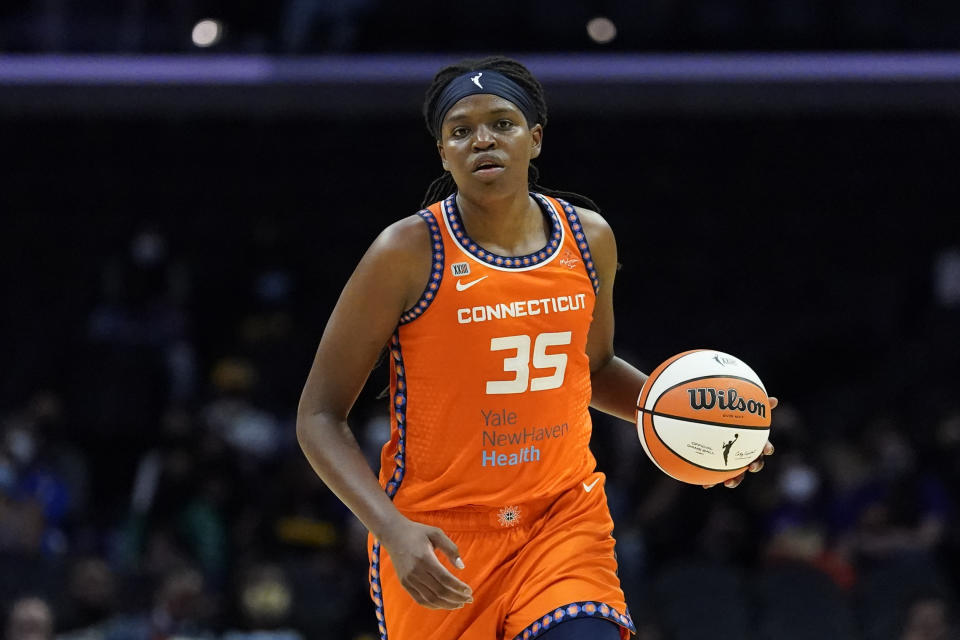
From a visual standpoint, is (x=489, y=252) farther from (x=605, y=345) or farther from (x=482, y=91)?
(x=605, y=345)

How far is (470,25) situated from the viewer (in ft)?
38.2

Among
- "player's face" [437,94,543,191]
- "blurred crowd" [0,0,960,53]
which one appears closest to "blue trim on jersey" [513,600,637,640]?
"player's face" [437,94,543,191]

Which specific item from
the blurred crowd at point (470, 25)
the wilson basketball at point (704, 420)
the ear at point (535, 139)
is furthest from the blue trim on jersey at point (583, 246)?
the blurred crowd at point (470, 25)

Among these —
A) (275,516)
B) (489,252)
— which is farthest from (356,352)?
(275,516)

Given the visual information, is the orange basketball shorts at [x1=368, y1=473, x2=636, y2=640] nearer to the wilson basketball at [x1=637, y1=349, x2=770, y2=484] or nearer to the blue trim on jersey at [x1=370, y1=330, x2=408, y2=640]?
the blue trim on jersey at [x1=370, y1=330, x2=408, y2=640]

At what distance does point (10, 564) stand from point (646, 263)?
735 cm

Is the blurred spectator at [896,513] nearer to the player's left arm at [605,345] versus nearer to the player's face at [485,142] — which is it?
the player's left arm at [605,345]

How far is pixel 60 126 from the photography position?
49.6 feet

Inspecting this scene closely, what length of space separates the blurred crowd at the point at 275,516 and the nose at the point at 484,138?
521 centimetres

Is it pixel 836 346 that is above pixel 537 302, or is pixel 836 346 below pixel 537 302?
below

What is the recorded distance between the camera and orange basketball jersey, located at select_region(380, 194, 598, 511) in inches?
152

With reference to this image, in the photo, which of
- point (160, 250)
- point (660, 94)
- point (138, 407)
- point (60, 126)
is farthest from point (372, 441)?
point (60, 126)

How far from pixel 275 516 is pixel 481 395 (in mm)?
6504

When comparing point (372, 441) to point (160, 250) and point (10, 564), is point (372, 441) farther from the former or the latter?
point (160, 250)
